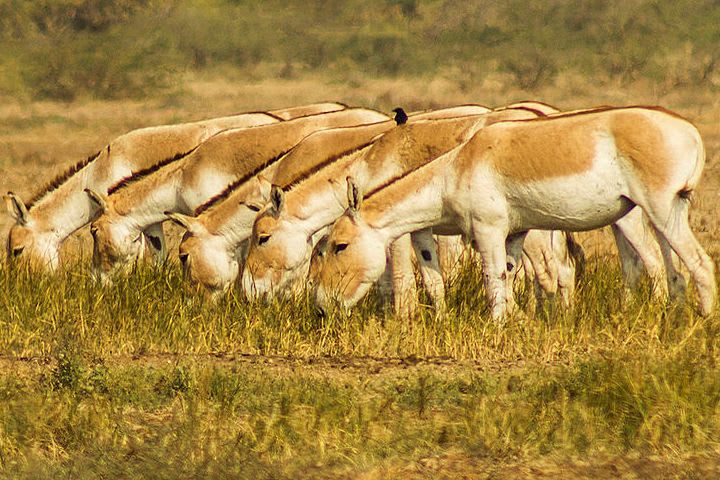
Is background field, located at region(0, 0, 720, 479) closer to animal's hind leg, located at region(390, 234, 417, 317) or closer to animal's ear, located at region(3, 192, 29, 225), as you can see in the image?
animal's hind leg, located at region(390, 234, 417, 317)

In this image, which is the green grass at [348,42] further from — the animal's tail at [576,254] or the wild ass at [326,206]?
the wild ass at [326,206]

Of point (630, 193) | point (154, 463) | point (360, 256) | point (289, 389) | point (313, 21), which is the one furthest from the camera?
point (313, 21)

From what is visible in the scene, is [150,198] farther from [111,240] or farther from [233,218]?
[233,218]

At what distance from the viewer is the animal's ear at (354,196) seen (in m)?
8.72

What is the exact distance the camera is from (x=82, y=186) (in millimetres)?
11633

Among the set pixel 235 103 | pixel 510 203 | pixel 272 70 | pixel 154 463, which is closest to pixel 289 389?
pixel 154 463

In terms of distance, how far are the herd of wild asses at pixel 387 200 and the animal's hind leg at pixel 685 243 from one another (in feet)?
0.03

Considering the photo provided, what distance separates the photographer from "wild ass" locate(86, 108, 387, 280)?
1060 cm

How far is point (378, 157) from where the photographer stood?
955 cm

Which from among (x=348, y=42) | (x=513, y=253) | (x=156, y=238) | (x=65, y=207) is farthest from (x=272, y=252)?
(x=348, y=42)

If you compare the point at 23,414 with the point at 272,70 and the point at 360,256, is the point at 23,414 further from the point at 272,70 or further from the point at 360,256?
the point at 272,70

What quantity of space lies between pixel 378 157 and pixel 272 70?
82.9 feet

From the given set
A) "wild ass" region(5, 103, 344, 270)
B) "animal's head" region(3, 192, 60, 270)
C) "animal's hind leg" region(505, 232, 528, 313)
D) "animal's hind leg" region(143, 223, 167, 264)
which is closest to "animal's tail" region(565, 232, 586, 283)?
"animal's hind leg" region(505, 232, 528, 313)

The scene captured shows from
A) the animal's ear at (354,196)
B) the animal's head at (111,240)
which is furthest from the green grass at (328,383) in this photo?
the animal's head at (111,240)
